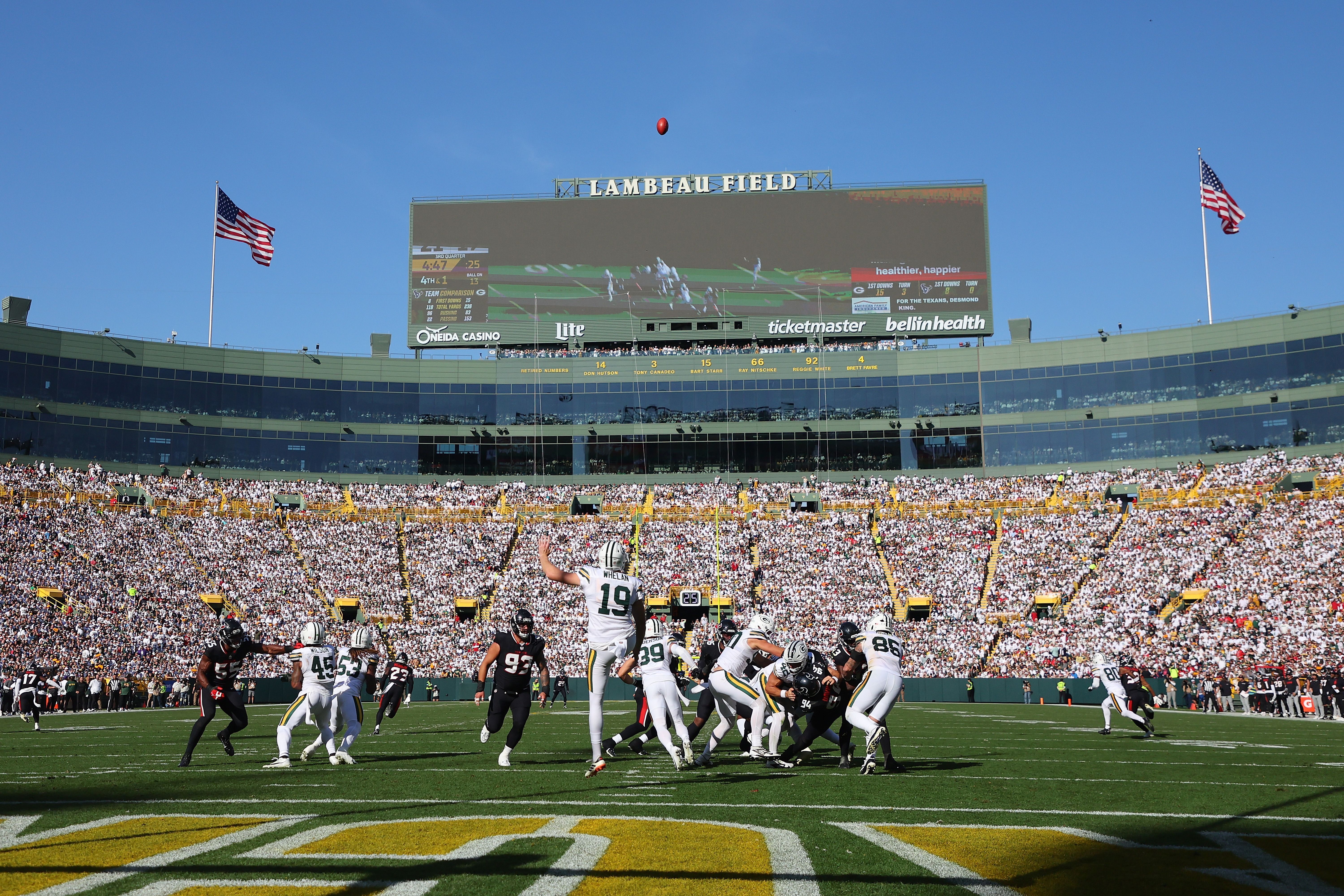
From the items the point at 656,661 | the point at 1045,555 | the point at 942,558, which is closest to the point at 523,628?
the point at 656,661

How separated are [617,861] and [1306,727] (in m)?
22.7

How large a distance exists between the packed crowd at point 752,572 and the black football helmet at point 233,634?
27.8 m

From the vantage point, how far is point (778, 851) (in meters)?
7.03

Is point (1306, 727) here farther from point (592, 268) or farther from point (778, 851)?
point (592, 268)

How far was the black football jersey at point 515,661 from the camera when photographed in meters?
14.2

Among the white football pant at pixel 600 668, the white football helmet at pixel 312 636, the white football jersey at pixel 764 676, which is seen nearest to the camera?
the white football pant at pixel 600 668

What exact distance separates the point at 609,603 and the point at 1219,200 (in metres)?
51.0

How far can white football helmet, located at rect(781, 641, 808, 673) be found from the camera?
540 inches

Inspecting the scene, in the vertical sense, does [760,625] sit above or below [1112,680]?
above

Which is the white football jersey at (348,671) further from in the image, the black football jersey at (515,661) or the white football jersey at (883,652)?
the white football jersey at (883,652)

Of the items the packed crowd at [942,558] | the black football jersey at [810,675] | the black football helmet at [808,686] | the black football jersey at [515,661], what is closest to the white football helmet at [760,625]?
the black football jersey at [810,675]

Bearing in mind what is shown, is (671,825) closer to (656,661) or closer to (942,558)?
(656,661)

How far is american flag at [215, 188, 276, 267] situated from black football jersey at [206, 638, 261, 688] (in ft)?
149

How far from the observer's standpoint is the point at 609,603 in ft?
41.7
